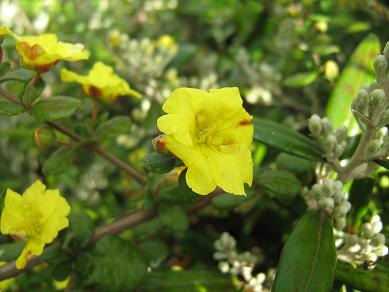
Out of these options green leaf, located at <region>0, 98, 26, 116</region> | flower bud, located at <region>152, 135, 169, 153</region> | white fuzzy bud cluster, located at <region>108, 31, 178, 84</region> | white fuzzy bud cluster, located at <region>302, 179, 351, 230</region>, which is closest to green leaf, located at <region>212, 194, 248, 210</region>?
white fuzzy bud cluster, located at <region>302, 179, 351, 230</region>

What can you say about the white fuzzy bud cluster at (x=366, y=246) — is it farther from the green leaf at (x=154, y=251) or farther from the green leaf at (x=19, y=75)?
the green leaf at (x=19, y=75)

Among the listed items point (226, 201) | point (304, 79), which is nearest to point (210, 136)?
point (226, 201)

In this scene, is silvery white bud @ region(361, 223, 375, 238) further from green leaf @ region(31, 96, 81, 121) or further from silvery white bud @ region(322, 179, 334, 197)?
green leaf @ region(31, 96, 81, 121)

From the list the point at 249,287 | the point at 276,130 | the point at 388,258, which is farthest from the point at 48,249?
the point at 388,258

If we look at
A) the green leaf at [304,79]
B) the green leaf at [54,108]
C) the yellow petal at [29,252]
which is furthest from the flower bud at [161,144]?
the green leaf at [304,79]

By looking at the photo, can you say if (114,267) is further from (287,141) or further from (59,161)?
(287,141)
